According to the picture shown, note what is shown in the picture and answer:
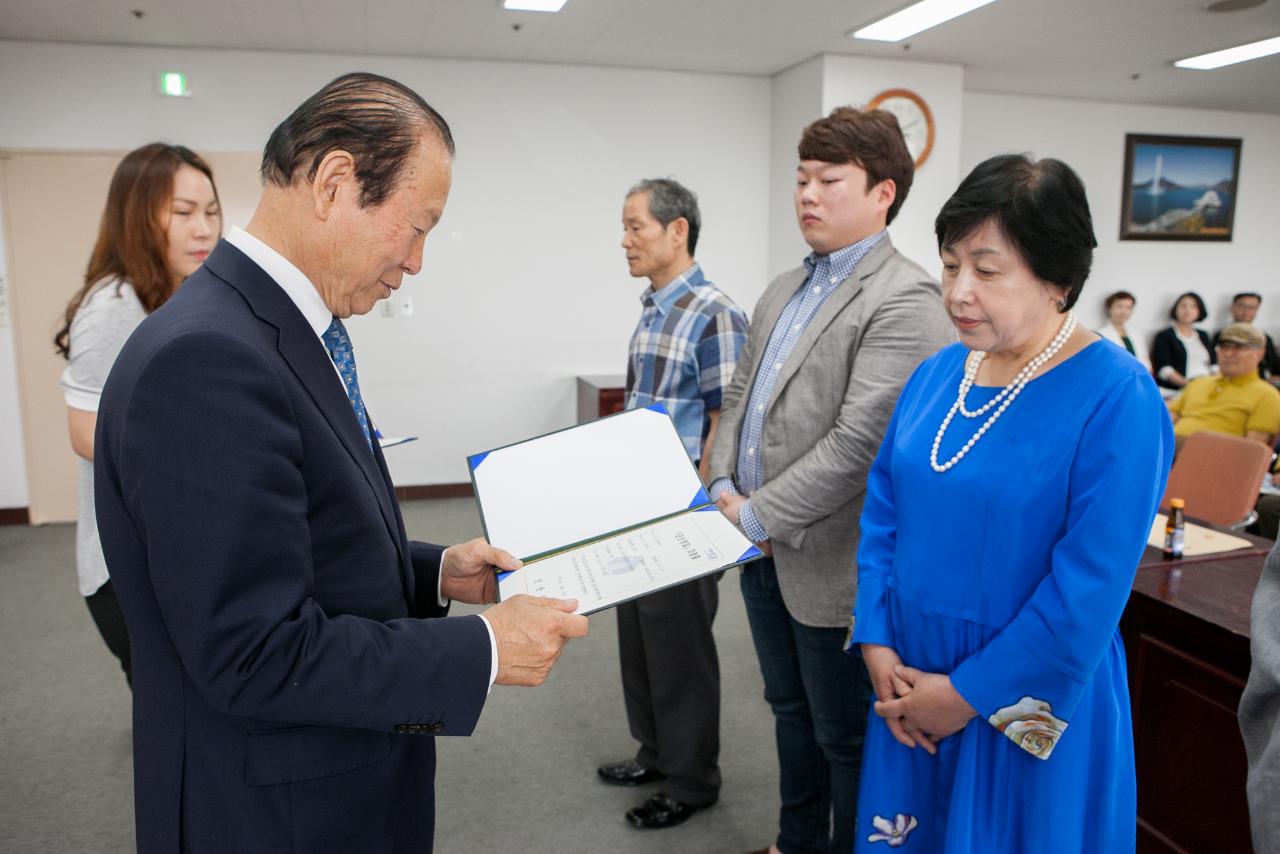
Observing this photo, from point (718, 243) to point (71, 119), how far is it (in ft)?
13.9

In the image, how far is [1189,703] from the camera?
1.94 meters

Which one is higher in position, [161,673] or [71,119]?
[71,119]

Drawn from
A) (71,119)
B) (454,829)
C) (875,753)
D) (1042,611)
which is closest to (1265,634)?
(1042,611)

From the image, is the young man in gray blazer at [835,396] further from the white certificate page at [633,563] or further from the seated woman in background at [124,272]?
the seated woman in background at [124,272]

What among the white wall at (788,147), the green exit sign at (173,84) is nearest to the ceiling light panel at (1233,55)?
the white wall at (788,147)

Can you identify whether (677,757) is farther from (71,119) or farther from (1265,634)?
(71,119)

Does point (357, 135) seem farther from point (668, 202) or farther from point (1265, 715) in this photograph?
point (668, 202)

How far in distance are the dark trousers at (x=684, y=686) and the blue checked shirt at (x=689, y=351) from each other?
0.43m

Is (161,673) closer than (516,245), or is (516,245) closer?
(161,673)

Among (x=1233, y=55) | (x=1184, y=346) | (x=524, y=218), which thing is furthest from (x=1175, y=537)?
(x=1184, y=346)

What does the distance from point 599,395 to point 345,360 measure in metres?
4.44

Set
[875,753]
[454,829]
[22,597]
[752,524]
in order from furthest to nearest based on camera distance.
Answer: [22,597], [454,829], [752,524], [875,753]

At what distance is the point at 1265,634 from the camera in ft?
2.66

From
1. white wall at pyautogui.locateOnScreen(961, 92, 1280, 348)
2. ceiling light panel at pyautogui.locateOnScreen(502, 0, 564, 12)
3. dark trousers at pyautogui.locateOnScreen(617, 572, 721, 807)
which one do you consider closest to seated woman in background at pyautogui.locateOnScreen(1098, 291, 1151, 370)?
white wall at pyautogui.locateOnScreen(961, 92, 1280, 348)
